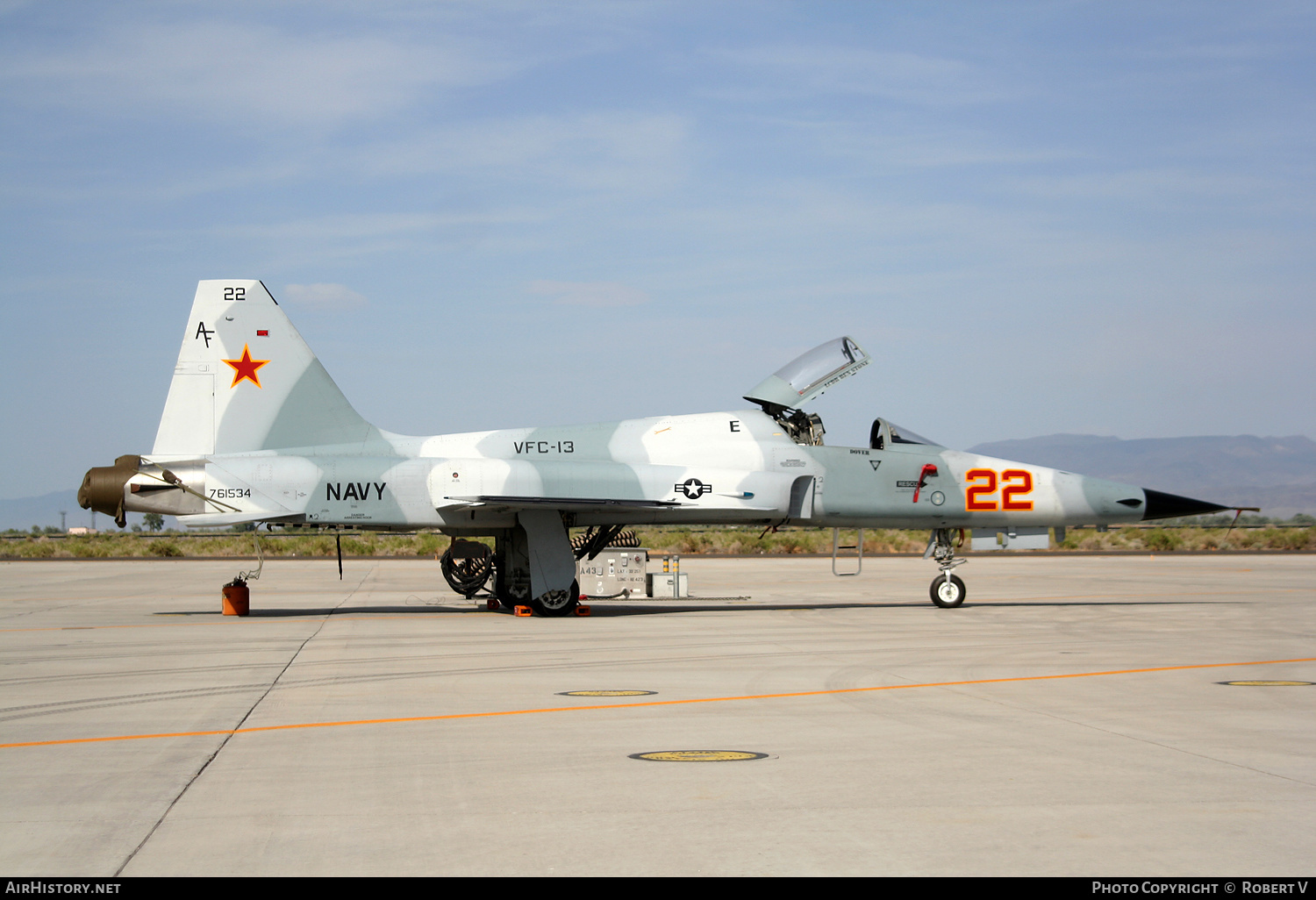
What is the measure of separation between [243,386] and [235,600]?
3.44 meters

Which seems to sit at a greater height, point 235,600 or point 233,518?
point 233,518

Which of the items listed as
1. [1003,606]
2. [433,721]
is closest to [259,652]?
[433,721]

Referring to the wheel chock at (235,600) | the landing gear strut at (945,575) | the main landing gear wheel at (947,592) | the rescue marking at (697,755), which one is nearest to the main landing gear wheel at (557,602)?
the wheel chock at (235,600)

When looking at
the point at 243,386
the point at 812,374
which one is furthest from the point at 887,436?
the point at 243,386

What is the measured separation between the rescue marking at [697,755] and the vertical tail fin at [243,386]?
13.2 metres

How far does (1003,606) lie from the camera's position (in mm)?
21391

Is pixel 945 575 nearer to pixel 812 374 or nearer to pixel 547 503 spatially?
pixel 812 374

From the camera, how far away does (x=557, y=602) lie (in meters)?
19.2

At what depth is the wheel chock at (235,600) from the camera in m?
19.1

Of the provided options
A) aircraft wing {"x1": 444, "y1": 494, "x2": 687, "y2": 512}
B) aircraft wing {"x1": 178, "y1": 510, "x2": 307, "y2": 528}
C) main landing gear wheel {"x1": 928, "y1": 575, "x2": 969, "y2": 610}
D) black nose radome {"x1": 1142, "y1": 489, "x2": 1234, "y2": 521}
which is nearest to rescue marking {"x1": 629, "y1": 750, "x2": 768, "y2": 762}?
aircraft wing {"x1": 444, "y1": 494, "x2": 687, "y2": 512}

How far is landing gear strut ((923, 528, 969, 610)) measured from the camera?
Answer: 20.5m

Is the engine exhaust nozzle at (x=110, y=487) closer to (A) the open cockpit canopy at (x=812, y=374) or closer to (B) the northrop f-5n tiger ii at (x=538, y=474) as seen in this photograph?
(B) the northrop f-5n tiger ii at (x=538, y=474)

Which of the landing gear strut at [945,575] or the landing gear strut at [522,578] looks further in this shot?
the landing gear strut at [945,575]

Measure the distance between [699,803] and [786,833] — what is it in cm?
70
